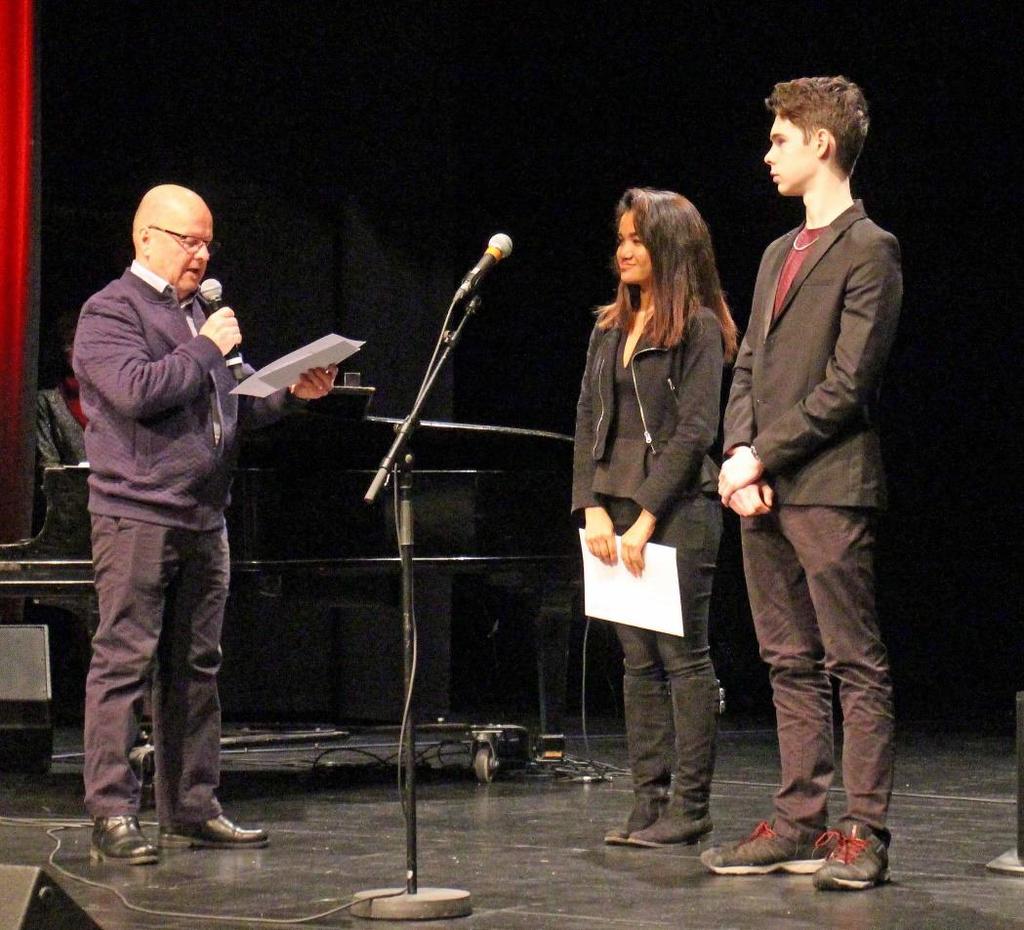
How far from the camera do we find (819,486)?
3.47m

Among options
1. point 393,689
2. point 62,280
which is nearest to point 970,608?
point 393,689

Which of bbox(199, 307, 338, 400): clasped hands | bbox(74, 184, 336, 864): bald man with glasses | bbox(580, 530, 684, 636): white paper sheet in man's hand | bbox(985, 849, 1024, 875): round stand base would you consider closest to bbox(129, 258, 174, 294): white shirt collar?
bbox(74, 184, 336, 864): bald man with glasses

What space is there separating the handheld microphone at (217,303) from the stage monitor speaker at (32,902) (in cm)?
185

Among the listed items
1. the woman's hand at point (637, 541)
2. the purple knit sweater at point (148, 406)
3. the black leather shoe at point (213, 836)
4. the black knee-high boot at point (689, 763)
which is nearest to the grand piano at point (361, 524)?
the purple knit sweater at point (148, 406)

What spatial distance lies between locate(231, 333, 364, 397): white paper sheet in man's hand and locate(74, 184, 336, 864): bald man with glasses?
0.65 feet

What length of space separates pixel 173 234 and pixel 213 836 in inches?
54.2

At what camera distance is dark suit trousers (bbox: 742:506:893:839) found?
344cm

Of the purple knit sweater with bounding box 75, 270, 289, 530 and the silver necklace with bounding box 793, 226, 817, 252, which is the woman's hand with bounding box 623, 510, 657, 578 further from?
the purple knit sweater with bounding box 75, 270, 289, 530

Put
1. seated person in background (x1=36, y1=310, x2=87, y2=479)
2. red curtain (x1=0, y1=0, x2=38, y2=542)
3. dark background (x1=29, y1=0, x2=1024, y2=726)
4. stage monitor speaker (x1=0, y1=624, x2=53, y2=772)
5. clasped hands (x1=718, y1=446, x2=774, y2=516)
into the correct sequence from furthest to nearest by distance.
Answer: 1. dark background (x1=29, y1=0, x2=1024, y2=726)
2. red curtain (x1=0, y1=0, x2=38, y2=542)
3. seated person in background (x1=36, y1=310, x2=87, y2=479)
4. stage monitor speaker (x1=0, y1=624, x2=53, y2=772)
5. clasped hands (x1=718, y1=446, x2=774, y2=516)

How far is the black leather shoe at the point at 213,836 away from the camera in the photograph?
4.10 m

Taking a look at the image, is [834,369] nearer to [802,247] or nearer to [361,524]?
[802,247]

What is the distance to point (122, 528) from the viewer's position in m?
4.00

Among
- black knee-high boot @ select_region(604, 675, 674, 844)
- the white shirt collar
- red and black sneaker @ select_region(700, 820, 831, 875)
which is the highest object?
the white shirt collar

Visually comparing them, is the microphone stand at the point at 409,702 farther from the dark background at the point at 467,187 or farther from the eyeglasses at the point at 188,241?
the dark background at the point at 467,187
